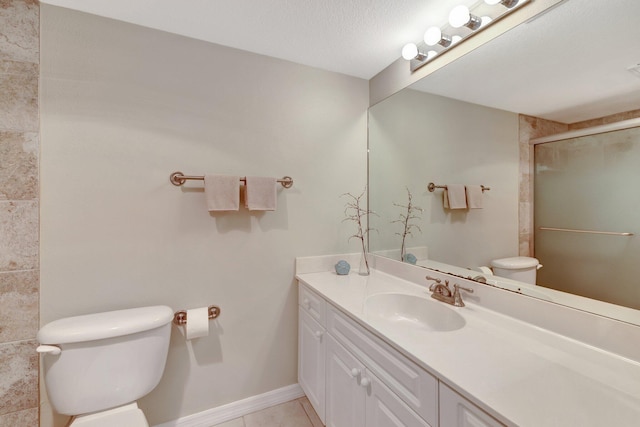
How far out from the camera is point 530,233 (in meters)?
1.05

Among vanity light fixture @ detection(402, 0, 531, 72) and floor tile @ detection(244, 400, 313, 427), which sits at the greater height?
vanity light fixture @ detection(402, 0, 531, 72)

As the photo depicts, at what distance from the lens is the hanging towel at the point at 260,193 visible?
150 centimetres

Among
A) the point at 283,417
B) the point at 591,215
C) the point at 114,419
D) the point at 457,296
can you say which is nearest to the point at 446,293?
the point at 457,296

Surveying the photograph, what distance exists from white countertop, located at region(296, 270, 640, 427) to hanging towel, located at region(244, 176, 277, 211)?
78 cm

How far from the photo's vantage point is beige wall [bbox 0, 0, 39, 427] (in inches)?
45.6

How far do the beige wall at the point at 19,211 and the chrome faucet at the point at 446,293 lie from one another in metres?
1.90

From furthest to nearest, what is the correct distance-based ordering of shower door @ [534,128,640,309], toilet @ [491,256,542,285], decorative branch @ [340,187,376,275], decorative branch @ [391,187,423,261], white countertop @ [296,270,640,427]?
decorative branch @ [340,187,376,275], decorative branch @ [391,187,423,261], toilet @ [491,256,542,285], shower door @ [534,128,640,309], white countertop @ [296,270,640,427]

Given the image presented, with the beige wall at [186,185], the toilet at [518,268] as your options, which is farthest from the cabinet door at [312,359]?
the toilet at [518,268]

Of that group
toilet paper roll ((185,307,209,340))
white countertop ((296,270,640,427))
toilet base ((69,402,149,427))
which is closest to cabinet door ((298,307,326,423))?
white countertop ((296,270,640,427))

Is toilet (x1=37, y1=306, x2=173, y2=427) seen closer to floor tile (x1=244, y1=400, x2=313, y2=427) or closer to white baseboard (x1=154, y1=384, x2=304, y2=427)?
white baseboard (x1=154, y1=384, x2=304, y2=427)

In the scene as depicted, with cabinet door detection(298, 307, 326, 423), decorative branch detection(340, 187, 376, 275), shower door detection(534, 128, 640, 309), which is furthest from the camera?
decorative branch detection(340, 187, 376, 275)

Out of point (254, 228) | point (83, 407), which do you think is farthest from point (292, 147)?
point (83, 407)

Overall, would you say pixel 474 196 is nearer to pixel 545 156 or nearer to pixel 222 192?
pixel 545 156

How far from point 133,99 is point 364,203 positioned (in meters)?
1.54
